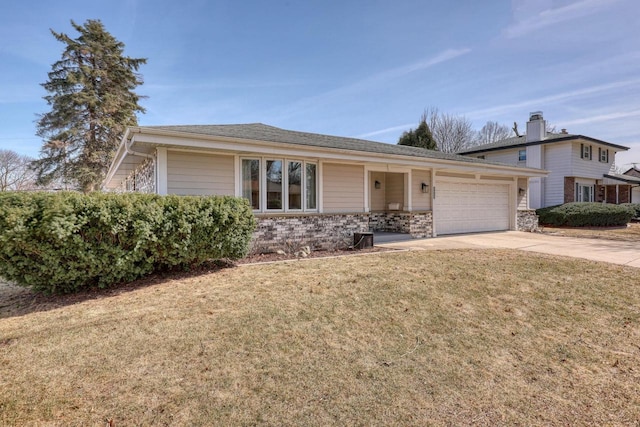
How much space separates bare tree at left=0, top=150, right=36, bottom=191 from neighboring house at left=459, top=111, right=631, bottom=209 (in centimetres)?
3729

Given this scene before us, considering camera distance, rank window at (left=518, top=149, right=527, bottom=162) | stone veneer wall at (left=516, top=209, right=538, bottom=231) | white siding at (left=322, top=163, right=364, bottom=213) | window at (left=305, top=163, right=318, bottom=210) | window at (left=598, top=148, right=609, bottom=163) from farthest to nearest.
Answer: window at (left=598, top=148, right=609, bottom=163) → window at (left=518, top=149, right=527, bottom=162) → stone veneer wall at (left=516, top=209, right=538, bottom=231) → white siding at (left=322, top=163, right=364, bottom=213) → window at (left=305, top=163, right=318, bottom=210)

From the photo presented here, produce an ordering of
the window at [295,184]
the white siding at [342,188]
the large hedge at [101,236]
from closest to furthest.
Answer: the large hedge at [101,236] → the window at [295,184] → the white siding at [342,188]

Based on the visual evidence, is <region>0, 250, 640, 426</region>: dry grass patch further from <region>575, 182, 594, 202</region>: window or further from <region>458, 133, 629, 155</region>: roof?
<region>575, 182, 594, 202</region>: window

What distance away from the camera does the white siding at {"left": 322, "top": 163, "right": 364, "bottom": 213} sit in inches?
369

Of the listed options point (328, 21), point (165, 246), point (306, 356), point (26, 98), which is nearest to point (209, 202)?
point (165, 246)

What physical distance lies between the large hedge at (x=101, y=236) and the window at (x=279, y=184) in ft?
7.71

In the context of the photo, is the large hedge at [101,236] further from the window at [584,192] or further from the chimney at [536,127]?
the window at [584,192]

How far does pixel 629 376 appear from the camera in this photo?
3.06m

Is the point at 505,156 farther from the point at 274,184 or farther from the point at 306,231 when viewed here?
the point at 274,184

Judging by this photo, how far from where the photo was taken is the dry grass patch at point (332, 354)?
2.46 meters

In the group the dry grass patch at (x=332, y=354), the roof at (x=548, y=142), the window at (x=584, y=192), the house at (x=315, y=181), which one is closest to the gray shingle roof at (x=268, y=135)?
the house at (x=315, y=181)

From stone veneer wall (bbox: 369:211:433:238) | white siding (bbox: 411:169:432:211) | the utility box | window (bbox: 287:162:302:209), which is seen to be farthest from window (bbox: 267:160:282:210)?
white siding (bbox: 411:169:432:211)

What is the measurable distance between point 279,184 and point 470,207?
8.52 metres

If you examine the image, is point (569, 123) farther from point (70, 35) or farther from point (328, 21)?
point (70, 35)
